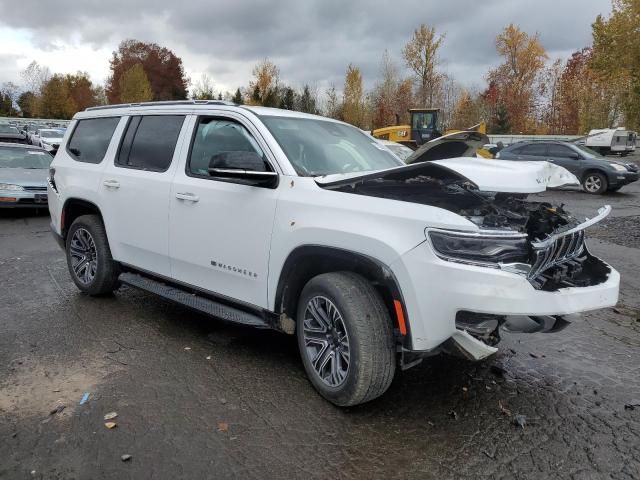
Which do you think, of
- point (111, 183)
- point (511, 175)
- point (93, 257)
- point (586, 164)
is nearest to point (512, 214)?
point (511, 175)

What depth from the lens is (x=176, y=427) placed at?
10.5 ft

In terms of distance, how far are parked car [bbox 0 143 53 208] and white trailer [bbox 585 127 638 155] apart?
1060 inches

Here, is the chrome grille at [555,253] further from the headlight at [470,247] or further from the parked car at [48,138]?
the parked car at [48,138]

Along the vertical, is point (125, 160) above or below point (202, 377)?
above

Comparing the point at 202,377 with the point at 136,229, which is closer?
the point at 202,377

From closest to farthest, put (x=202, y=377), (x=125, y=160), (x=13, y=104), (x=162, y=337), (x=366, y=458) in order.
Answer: (x=366, y=458), (x=202, y=377), (x=162, y=337), (x=125, y=160), (x=13, y=104)

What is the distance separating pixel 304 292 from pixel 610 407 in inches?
83.9

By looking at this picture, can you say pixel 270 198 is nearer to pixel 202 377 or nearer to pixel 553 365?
pixel 202 377

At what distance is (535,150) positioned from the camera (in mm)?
17844

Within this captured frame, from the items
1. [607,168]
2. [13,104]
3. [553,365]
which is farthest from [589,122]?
[13,104]

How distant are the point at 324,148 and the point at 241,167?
0.89 m

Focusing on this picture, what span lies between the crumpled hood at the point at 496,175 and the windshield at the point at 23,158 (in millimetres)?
10893

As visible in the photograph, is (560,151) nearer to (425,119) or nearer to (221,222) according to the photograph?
(425,119)

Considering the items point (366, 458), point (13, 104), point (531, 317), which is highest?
point (13, 104)
